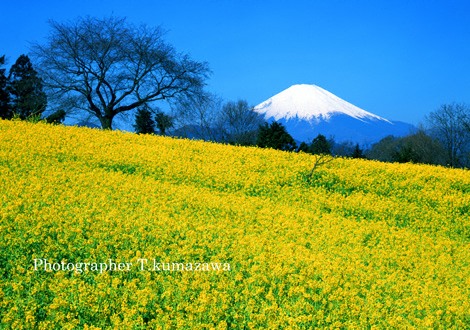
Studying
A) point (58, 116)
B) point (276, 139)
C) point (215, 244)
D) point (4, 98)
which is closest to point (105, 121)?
point (58, 116)

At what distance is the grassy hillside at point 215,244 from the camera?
700cm

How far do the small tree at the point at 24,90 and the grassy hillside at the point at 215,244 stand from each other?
1860cm

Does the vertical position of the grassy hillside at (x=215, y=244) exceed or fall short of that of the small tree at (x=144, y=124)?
it falls short

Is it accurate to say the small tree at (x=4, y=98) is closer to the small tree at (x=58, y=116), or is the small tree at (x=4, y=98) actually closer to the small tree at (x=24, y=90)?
the small tree at (x=24, y=90)

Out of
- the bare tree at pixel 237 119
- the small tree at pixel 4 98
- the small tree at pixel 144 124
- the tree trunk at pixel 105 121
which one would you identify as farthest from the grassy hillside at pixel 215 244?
the bare tree at pixel 237 119

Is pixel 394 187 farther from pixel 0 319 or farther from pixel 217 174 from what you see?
pixel 0 319

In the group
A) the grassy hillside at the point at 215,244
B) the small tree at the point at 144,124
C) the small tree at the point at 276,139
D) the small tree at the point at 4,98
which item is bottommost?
the grassy hillside at the point at 215,244

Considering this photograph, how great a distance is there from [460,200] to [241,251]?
44.4 feet

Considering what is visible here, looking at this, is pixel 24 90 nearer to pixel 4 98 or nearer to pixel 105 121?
pixel 4 98

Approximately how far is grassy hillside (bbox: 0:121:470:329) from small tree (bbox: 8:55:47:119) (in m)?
18.6

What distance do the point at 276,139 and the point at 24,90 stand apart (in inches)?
1104

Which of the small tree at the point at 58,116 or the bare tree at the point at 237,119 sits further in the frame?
the bare tree at the point at 237,119

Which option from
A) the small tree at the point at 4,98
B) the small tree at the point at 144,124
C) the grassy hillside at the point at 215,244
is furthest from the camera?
the small tree at the point at 4,98

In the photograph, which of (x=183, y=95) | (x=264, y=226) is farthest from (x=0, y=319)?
(x=183, y=95)
